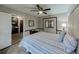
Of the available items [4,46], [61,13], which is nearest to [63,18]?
[61,13]

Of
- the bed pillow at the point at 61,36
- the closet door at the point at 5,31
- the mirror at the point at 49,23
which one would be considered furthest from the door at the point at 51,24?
the closet door at the point at 5,31

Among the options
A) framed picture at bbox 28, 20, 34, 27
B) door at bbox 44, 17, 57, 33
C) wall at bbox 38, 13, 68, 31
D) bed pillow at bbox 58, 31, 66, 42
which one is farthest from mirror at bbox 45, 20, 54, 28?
framed picture at bbox 28, 20, 34, 27

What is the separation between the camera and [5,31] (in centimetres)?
257

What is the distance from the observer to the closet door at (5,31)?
240 cm

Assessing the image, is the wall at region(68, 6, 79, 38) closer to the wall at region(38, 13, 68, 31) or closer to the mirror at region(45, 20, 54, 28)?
the wall at region(38, 13, 68, 31)

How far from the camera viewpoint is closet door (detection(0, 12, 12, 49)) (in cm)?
240

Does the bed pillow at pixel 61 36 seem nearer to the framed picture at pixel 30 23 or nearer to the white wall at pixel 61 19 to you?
the white wall at pixel 61 19

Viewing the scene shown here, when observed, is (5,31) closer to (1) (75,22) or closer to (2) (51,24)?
(2) (51,24)

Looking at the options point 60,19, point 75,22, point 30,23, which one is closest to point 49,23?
point 60,19

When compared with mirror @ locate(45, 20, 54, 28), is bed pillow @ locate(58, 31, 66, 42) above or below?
below
